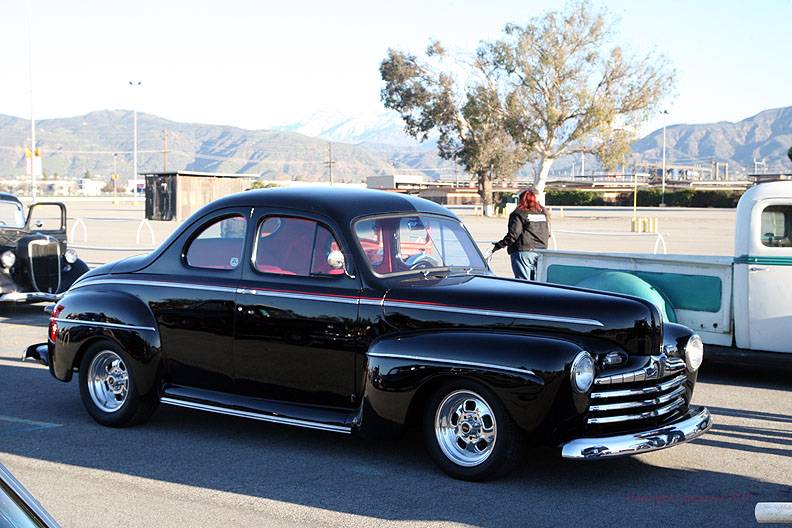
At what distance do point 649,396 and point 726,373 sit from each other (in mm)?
4376

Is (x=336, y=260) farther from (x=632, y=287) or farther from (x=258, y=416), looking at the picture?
(x=632, y=287)

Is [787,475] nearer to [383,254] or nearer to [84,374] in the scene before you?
[383,254]

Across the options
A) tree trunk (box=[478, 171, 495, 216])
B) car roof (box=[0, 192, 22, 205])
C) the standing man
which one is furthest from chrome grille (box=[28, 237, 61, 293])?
tree trunk (box=[478, 171, 495, 216])

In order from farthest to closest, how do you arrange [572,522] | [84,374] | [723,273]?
1. [723,273]
2. [84,374]
3. [572,522]

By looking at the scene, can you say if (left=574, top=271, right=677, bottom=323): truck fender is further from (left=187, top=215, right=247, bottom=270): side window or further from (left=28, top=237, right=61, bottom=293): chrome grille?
(left=28, top=237, right=61, bottom=293): chrome grille

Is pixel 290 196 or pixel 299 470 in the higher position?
pixel 290 196

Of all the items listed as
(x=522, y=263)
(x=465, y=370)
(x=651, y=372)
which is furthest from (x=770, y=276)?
(x=465, y=370)

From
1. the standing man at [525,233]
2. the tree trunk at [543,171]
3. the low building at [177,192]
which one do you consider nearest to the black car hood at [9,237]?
the standing man at [525,233]

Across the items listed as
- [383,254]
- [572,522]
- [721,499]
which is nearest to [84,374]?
[383,254]

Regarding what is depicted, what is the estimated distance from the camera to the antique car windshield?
6754 millimetres

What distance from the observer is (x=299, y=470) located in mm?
6402

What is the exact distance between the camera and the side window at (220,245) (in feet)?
23.4

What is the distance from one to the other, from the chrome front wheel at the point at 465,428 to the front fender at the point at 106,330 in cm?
233

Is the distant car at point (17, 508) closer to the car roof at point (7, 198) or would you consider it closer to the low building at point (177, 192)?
the car roof at point (7, 198)
